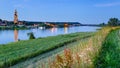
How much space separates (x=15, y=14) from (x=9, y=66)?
256 feet

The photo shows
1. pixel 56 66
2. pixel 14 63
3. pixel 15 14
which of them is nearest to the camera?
pixel 56 66

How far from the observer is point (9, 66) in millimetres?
17578

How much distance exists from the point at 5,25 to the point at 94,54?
168584mm

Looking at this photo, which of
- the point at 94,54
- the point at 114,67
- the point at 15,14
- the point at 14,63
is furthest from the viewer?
the point at 15,14

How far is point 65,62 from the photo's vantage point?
27.9ft

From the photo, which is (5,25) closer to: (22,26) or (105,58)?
(22,26)

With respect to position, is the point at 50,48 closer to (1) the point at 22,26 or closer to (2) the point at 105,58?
(2) the point at 105,58

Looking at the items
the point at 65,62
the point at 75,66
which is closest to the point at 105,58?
the point at 75,66

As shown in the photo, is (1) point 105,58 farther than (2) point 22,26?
No

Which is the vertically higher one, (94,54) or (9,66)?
(94,54)

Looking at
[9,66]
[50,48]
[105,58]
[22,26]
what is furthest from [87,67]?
[22,26]

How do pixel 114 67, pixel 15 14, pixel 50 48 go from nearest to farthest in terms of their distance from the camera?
pixel 114 67
pixel 50 48
pixel 15 14

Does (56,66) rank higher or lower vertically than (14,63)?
higher

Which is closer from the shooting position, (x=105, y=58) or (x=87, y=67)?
(x=87, y=67)
